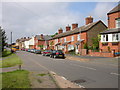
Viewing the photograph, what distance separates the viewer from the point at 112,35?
2548 cm

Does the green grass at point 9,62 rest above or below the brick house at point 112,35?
below

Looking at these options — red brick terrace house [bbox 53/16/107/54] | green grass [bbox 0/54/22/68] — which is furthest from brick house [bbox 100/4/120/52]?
green grass [bbox 0/54/22/68]

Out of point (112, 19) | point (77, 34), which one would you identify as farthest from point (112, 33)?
point (77, 34)

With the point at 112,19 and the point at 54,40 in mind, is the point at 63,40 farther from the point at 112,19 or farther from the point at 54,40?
the point at 112,19

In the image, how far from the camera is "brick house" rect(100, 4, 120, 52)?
2474 centimetres

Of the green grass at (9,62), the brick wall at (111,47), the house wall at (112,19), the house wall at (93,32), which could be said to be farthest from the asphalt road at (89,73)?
the house wall at (93,32)

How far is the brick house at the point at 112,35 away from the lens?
24.7 meters

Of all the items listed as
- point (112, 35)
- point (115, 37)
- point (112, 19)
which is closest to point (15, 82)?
point (115, 37)

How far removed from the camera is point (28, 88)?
5660 mm

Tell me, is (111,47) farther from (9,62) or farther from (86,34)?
(9,62)

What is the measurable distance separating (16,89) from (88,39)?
30.5 metres

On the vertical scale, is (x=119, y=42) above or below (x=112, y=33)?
below

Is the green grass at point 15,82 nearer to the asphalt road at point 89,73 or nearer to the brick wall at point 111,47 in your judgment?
the asphalt road at point 89,73

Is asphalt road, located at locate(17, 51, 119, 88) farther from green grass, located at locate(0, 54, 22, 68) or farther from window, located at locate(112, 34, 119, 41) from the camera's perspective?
window, located at locate(112, 34, 119, 41)
